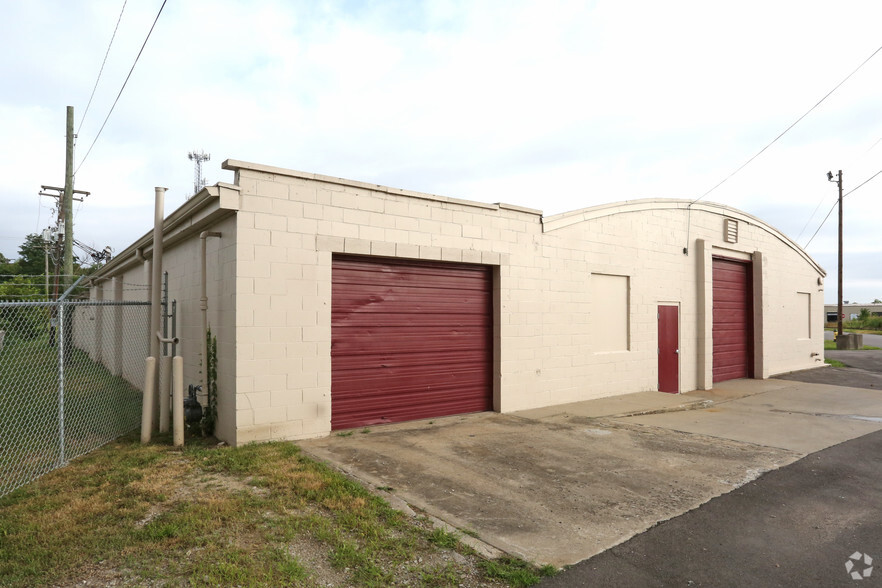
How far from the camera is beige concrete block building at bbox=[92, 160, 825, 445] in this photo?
6992mm

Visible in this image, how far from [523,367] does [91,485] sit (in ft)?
22.6

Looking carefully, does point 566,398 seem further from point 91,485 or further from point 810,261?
point 810,261

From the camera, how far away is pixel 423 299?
8.76 m

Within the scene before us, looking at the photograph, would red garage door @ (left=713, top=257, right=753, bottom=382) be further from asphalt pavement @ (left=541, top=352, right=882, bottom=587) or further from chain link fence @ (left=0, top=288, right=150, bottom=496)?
chain link fence @ (left=0, top=288, right=150, bottom=496)

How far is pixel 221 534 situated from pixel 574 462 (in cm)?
408

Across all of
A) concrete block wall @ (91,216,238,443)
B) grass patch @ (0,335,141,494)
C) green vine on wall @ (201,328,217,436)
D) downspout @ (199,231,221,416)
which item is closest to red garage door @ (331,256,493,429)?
concrete block wall @ (91,216,238,443)

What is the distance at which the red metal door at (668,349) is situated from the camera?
12.6 m

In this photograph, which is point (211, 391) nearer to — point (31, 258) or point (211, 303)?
point (211, 303)

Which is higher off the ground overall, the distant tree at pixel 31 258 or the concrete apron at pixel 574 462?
the distant tree at pixel 31 258

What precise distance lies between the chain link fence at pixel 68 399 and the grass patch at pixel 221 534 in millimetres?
945

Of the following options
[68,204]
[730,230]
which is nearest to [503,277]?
[730,230]

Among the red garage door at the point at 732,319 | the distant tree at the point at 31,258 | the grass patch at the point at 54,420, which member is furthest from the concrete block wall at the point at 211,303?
the distant tree at the point at 31,258

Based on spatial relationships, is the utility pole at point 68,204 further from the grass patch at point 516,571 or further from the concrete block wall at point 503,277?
the grass patch at point 516,571

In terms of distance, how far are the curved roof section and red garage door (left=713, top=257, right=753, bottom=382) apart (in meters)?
1.34
